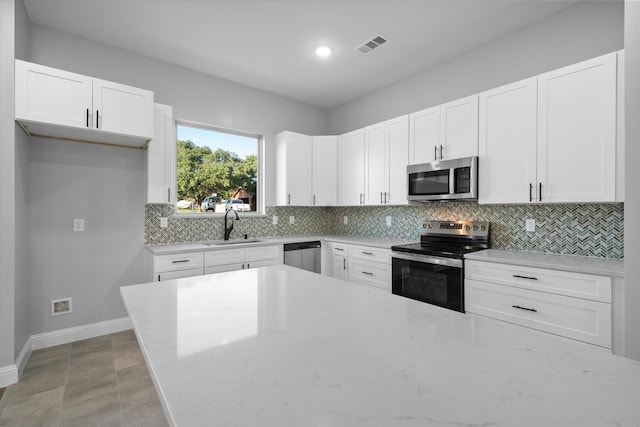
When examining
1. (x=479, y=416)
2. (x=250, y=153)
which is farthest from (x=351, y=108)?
(x=479, y=416)

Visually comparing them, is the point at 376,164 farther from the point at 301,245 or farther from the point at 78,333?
the point at 78,333

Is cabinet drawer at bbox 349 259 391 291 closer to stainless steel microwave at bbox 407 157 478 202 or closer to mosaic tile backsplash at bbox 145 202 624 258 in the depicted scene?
mosaic tile backsplash at bbox 145 202 624 258

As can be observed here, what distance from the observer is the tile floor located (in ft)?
6.16

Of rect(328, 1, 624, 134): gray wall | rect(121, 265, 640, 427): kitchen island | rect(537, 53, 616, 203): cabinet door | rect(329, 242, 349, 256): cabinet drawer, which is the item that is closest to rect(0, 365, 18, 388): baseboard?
rect(121, 265, 640, 427): kitchen island

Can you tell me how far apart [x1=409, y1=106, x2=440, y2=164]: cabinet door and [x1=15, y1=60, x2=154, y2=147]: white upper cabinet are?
2.63 meters

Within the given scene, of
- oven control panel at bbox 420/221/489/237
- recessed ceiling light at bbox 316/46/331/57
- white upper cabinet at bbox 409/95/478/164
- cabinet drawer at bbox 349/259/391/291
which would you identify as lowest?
cabinet drawer at bbox 349/259/391/291

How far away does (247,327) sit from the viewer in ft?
3.03

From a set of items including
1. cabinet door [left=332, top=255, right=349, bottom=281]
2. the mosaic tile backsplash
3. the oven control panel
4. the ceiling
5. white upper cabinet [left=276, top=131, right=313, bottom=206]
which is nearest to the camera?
the mosaic tile backsplash

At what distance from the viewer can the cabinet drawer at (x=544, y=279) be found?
1963 mm

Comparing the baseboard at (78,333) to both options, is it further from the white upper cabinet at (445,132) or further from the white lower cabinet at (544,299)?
the white upper cabinet at (445,132)

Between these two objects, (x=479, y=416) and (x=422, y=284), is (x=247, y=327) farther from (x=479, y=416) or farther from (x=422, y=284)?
(x=422, y=284)

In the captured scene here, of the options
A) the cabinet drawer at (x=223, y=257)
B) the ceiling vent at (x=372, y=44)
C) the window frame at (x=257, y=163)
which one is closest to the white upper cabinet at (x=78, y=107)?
the window frame at (x=257, y=163)

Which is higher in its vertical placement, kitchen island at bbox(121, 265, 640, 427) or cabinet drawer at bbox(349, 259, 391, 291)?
kitchen island at bbox(121, 265, 640, 427)

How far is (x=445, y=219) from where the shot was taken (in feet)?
11.2
